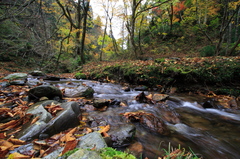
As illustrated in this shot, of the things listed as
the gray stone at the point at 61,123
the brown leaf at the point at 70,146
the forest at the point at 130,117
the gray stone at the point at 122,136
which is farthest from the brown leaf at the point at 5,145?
the gray stone at the point at 122,136

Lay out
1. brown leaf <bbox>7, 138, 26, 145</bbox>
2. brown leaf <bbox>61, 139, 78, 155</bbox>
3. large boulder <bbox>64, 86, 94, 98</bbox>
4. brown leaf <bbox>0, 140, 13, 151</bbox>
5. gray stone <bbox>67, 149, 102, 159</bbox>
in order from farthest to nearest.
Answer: large boulder <bbox>64, 86, 94, 98</bbox>
brown leaf <bbox>7, 138, 26, 145</bbox>
brown leaf <bbox>0, 140, 13, 151</bbox>
brown leaf <bbox>61, 139, 78, 155</bbox>
gray stone <bbox>67, 149, 102, 159</bbox>

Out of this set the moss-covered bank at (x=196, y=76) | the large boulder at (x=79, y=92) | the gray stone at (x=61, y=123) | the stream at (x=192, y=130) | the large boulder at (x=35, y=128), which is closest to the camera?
→ the large boulder at (x=35, y=128)

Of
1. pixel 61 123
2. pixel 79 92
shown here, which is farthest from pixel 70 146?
pixel 79 92

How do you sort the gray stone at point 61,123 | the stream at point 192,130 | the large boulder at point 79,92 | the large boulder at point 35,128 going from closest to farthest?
1. the large boulder at point 35,128
2. the gray stone at point 61,123
3. the stream at point 192,130
4. the large boulder at point 79,92

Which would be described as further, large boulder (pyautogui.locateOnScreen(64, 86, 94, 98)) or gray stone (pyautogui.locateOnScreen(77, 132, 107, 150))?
large boulder (pyautogui.locateOnScreen(64, 86, 94, 98))

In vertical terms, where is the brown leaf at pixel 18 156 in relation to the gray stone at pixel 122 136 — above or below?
above

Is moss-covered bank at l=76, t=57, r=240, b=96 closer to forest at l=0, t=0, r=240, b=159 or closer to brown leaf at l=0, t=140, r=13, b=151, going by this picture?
forest at l=0, t=0, r=240, b=159

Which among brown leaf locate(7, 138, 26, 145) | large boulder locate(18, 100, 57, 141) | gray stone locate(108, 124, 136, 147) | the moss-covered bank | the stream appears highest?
the moss-covered bank

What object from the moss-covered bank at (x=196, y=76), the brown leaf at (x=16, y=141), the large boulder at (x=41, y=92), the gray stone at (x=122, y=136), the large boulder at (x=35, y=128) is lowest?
the gray stone at (x=122, y=136)

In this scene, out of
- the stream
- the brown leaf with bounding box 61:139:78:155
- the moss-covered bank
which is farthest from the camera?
the moss-covered bank

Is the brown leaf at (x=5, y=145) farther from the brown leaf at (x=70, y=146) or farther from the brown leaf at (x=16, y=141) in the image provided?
the brown leaf at (x=70, y=146)

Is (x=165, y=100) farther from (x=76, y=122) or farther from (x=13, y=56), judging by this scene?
(x=13, y=56)

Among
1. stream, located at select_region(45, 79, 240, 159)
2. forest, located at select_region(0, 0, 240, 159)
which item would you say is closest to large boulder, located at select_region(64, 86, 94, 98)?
forest, located at select_region(0, 0, 240, 159)

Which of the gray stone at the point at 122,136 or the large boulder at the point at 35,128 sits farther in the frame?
the gray stone at the point at 122,136
